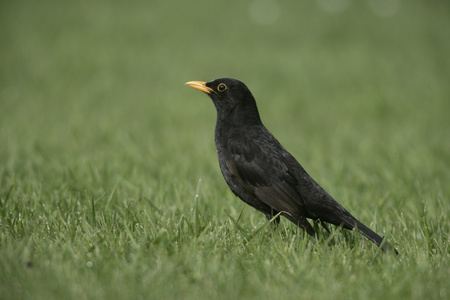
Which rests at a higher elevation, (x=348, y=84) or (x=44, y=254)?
(x=348, y=84)

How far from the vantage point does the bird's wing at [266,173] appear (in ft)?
12.8

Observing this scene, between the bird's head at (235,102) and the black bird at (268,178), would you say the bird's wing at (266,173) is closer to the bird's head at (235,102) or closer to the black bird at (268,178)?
the black bird at (268,178)

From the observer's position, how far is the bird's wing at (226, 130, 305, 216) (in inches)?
154

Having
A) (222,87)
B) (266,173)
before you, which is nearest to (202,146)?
(222,87)

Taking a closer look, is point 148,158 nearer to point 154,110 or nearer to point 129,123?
point 129,123

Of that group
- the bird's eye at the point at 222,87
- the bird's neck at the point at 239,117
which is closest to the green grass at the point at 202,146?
the bird's neck at the point at 239,117

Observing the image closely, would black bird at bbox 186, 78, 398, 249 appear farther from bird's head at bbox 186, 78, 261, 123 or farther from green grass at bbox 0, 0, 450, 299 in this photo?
green grass at bbox 0, 0, 450, 299

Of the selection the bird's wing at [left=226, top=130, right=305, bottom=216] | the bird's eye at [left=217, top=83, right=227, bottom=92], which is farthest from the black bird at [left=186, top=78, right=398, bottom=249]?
the bird's eye at [left=217, top=83, right=227, bottom=92]

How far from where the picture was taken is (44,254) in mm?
3348

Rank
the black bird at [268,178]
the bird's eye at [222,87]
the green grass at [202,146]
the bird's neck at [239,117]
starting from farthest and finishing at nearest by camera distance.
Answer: the bird's eye at [222,87]
the bird's neck at [239,117]
the black bird at [268,178]
the green grass at [202,146]

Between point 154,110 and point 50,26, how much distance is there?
27.1ft

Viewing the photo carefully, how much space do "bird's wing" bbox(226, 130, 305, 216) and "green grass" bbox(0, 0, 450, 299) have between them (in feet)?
0.89

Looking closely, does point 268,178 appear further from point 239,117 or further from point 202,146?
point 202,146

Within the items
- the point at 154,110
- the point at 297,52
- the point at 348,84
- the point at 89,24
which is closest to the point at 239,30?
the point at 297,52
